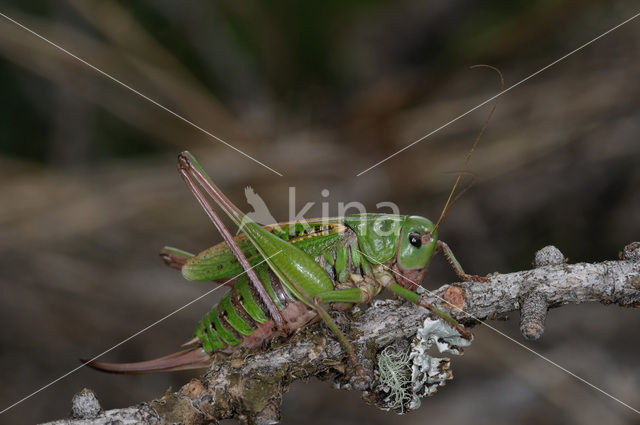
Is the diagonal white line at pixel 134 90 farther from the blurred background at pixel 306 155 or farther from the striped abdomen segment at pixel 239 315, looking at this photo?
the striped abdomen segment at pixel 239 315

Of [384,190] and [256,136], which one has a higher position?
[256,136]

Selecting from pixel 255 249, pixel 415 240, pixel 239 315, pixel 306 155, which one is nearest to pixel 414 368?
pixel 415 240

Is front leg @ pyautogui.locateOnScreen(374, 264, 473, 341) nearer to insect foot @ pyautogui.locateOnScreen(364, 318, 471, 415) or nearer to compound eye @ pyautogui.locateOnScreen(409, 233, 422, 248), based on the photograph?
insect foot @ pyautogui.locateOnScreen(364, 318, 471, 415)

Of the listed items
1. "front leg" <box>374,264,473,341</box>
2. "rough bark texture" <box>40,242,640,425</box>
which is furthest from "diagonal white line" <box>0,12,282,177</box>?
"rough bark texture" <box>40,242,640,425</box>

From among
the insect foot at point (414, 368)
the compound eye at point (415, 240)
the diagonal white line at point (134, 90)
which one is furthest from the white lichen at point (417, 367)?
the diagonal white line at point (134, 90)

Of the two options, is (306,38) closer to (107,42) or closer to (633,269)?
(107,42)

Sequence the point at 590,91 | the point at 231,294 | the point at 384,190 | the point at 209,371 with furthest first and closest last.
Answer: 1. the point at 384,190
2. the point at 590,91
3. the point at 231,294
4. the point at 209,371

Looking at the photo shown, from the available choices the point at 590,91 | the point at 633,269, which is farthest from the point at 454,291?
the point at 590,91
